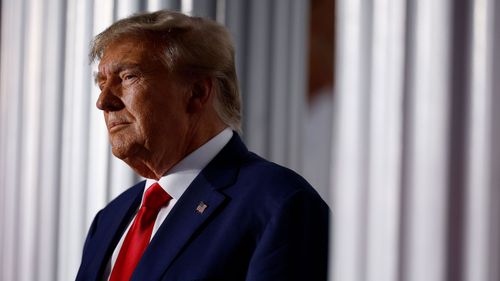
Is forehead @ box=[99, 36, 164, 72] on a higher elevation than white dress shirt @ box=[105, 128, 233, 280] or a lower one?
higher

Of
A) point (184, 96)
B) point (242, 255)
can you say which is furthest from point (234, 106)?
point (242, 255)

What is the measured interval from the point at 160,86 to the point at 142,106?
6 cm

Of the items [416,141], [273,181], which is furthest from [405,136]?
[273,181]

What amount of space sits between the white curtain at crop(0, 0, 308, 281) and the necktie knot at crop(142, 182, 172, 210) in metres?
0.54

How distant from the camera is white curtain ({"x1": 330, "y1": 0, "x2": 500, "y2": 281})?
3.73 ft

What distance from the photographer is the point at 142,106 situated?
1.96 m

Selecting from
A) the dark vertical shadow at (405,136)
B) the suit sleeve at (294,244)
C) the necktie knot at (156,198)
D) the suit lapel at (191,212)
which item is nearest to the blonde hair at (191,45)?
the suit lapel at (191,212)

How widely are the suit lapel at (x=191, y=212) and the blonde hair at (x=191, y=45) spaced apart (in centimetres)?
12

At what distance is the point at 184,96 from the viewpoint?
6.59ft

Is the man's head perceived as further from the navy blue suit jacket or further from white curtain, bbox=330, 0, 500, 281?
white curtain, bbox=330, 0, 500, 281

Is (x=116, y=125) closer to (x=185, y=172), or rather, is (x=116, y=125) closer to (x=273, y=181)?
(x=185, y=172)

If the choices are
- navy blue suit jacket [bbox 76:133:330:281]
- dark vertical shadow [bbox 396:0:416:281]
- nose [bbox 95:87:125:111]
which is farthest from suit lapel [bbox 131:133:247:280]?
dark vertical shadow [bbox 396:0:416:281]

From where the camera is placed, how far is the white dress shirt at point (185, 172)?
1982 mm

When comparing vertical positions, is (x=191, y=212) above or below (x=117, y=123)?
below
